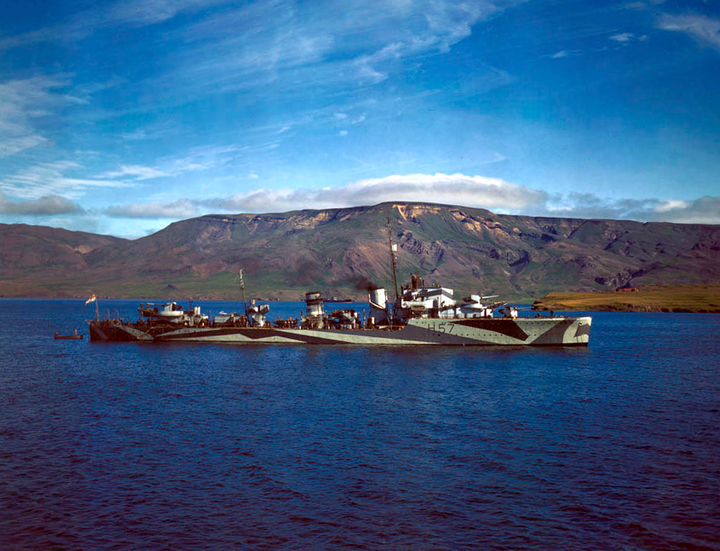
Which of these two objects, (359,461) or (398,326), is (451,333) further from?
(359,461)

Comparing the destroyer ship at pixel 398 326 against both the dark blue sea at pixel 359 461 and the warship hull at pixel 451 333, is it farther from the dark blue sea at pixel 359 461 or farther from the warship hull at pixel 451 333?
the dark blue sea at pixel 359 461

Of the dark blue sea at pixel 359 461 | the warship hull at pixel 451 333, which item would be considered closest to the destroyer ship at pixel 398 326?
the warship hull at pixel 451 333

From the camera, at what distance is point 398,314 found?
8612 cm

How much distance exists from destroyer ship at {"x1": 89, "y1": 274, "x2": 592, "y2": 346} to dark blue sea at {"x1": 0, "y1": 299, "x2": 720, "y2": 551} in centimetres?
2323

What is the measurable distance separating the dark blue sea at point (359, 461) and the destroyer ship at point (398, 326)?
76.2ft

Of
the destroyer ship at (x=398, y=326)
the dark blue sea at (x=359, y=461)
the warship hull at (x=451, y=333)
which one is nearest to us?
the dark blue sea at (x=359, y=461)

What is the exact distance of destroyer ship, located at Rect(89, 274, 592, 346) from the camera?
79750mm

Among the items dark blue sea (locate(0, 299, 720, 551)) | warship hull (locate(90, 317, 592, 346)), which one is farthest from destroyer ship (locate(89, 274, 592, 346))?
dark blue sea (locate(0, 299, 720, 551))

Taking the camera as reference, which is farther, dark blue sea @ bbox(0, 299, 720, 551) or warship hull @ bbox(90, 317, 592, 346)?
warship hull @ bbox(90, 317, 592, 346)

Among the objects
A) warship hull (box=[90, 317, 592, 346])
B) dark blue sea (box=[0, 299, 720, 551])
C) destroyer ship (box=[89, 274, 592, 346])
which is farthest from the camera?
destroyer ship (box=[89, 274, 592, 346])

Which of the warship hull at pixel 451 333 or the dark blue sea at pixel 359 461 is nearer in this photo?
the dark blue sea at pixel 359 461

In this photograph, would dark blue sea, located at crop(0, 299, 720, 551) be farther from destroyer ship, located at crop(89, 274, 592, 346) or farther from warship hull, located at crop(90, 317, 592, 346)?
destroyer ship, located at crop(89, 274, 592, 346)

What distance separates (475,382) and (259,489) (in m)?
32.4

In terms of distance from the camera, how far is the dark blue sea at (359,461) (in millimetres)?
19547
